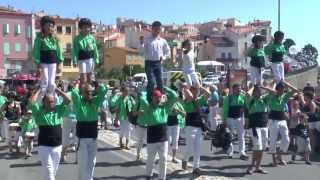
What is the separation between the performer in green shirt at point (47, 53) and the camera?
542 inches

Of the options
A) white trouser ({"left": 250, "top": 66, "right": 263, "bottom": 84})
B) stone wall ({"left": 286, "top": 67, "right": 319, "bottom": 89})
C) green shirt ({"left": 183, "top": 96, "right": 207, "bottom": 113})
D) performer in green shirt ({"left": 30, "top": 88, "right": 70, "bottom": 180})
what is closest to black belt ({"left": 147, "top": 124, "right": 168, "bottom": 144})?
performer in green shirt ({"left": 30, "top": 88, "right": 70, "bottom": 180})

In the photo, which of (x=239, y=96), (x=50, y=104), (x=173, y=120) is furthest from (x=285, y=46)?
(x=50, y=104)

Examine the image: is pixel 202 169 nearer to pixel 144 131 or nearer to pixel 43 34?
pixel 144 131

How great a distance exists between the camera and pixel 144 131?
16.8 metres

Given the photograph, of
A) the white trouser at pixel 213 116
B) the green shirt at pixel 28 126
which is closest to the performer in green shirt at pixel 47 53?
the green shirt at pixel 28 126

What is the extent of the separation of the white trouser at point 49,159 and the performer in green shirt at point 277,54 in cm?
825

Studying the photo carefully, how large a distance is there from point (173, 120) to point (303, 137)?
3757mm

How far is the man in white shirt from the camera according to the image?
15.6m

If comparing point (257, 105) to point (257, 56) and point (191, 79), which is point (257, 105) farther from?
point (257, 56)

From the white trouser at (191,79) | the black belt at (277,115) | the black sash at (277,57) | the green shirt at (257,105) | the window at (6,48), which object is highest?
the window at (6,48)

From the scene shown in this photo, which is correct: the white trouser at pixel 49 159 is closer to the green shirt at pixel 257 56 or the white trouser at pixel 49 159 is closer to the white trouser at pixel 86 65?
the white trouser at pixel 86 65

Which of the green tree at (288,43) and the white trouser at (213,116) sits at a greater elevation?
the green tree at (288,43)

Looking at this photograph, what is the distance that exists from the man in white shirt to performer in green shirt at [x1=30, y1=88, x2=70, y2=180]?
452cm

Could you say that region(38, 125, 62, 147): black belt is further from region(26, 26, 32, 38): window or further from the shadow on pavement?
region(26, 26, 32, 38): window
